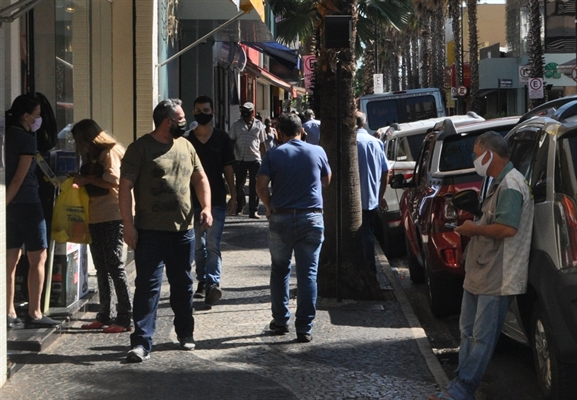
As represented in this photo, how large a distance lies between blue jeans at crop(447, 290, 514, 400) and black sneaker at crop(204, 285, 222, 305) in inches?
148

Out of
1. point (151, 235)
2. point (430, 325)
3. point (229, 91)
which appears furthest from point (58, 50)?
point (229, 91)

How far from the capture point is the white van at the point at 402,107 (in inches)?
1030

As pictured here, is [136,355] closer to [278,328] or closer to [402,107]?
[278,328]

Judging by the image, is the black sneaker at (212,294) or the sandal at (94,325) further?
the black sneaker at (212,294)

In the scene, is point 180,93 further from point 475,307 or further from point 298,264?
point 475,307

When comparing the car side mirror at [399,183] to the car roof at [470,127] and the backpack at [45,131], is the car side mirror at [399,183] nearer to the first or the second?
the car roof at [470,127]

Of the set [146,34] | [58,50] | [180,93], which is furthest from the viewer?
[180,93]

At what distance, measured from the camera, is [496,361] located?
25.6 feet

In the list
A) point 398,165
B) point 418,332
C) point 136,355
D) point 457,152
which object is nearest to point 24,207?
point 136,355

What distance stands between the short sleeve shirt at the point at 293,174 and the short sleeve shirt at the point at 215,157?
1.52 m

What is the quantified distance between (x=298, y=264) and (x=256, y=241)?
682 cm

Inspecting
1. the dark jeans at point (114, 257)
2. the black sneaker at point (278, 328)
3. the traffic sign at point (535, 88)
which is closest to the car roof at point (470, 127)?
the black sneaker at point (278, 328)

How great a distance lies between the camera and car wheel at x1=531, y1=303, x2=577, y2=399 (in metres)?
5.76

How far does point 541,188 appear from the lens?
6168 millimetres
